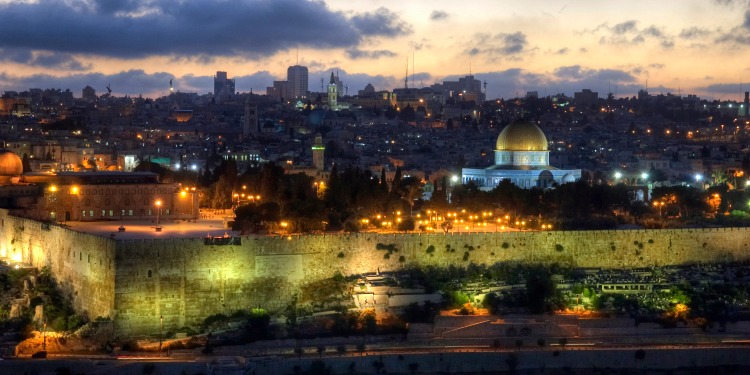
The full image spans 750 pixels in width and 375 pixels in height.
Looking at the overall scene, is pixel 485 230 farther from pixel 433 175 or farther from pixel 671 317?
pixel 433 175

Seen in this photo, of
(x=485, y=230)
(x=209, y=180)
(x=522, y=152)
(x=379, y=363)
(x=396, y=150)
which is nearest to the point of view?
(x=379, y=363)

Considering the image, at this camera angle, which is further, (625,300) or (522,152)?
(522,152)

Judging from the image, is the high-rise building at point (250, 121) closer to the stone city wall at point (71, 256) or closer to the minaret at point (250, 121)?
the minaret at point (250, 121)

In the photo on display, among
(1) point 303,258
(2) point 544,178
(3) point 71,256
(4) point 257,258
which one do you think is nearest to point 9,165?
(3) point 71,256

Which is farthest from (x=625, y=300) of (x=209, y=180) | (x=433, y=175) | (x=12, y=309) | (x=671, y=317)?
(x=433, y=175)

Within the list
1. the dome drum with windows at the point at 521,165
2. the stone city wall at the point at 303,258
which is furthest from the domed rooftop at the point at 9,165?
the dome drum with windows at the point at 521,165

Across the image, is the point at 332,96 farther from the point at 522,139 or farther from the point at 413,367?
the point at 413,367
